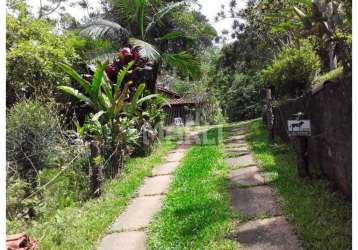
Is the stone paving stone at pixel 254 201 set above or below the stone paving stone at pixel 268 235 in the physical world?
above

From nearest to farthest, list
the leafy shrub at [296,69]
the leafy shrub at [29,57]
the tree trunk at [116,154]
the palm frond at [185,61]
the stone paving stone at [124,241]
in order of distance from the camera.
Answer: the stone paving stone at [124,241]
the tree trunk at [116,154]
the leafy shrub at [29,57]
the leafy shrub at [296,69]
the palm frond at [185,61]

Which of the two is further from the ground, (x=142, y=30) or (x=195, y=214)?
(x=142, y=30)

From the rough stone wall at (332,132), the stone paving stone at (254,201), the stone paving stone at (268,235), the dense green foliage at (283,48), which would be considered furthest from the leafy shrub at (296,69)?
the stone paving stone at (268,235)

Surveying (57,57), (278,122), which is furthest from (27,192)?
(278,122)

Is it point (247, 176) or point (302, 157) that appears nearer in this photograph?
point (302, 157)

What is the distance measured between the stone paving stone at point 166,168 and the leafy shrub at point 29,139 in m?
2.62

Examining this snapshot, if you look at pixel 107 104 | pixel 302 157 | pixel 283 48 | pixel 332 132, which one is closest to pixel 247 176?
A: pixel 302 157

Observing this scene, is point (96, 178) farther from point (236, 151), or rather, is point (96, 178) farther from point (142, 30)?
point (142, 30)

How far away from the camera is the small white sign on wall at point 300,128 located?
19.2 feet

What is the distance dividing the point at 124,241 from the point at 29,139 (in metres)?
2.45

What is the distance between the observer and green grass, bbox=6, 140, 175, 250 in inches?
185

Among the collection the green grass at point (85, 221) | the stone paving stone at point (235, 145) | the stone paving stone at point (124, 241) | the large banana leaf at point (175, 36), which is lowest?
the stone paving stone at point (124, 241)

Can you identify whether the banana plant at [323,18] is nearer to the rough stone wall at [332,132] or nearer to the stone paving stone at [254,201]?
the rough stone wall at [332,132]

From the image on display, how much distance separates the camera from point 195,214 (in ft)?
17.0
